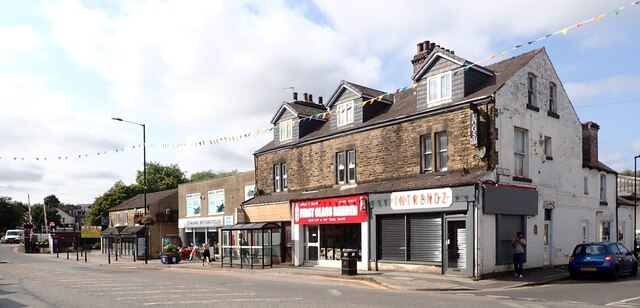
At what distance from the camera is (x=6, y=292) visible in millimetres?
17750

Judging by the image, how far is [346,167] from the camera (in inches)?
1062

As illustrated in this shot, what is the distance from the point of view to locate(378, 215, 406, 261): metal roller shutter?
891 inches

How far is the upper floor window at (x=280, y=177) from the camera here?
3131 cm

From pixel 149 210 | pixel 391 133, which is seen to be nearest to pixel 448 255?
pixel 391 133

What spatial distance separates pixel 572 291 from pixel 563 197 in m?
Result: 8.94

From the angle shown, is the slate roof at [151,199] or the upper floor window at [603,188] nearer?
the upper floor window at [603,188]

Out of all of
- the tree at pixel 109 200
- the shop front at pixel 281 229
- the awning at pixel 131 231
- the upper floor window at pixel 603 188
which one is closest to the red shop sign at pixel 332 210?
the shop front at pixel 281 229

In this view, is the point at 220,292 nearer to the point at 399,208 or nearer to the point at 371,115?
the point at 399,208

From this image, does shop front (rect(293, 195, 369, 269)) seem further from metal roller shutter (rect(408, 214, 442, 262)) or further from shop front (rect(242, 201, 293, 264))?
metal roller shutter (rect(408, 214, 442, 262))

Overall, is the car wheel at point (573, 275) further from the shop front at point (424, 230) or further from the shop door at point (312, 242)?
the shop door at point (312, 242)

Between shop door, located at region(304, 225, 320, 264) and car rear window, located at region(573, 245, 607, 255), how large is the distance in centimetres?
1205

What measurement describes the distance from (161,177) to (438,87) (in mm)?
69837

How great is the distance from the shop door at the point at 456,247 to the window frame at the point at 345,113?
866 centimetres

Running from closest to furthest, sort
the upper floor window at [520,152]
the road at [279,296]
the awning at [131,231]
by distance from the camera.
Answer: the road at [279,296]
the upper floor window at [520,152]
the awning at [131,231]
